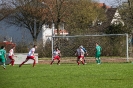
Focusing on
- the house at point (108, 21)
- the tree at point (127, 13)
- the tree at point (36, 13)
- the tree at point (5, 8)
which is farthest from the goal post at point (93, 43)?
the tree at point (5, 8)

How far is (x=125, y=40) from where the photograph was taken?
42.8 meters

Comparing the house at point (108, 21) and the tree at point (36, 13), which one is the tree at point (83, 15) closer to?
the house at point (108, 21)

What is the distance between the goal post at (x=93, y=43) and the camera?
42.7m

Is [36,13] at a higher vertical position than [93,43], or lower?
higher

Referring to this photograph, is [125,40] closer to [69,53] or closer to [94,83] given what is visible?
[69,53]

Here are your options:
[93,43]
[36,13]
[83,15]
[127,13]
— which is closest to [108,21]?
[83,15]

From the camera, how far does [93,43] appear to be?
44.1 metres

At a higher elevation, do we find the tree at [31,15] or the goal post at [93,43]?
the tree at [31,15]

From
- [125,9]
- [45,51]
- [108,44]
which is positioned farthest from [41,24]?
[108,44]

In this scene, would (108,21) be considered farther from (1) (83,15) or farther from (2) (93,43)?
(2) (93,43)

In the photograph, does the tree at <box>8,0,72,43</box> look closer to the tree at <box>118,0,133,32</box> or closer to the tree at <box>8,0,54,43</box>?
the tree at <box>8,0,54,43</box>

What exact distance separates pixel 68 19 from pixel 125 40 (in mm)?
25890

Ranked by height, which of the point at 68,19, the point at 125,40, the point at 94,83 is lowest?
the point at 94,83

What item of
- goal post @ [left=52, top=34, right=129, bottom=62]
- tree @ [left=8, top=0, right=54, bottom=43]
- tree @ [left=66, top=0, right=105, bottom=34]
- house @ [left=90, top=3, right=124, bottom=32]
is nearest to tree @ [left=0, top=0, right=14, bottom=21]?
tree @ [left=8, top=0, right=54, bottom=43]
